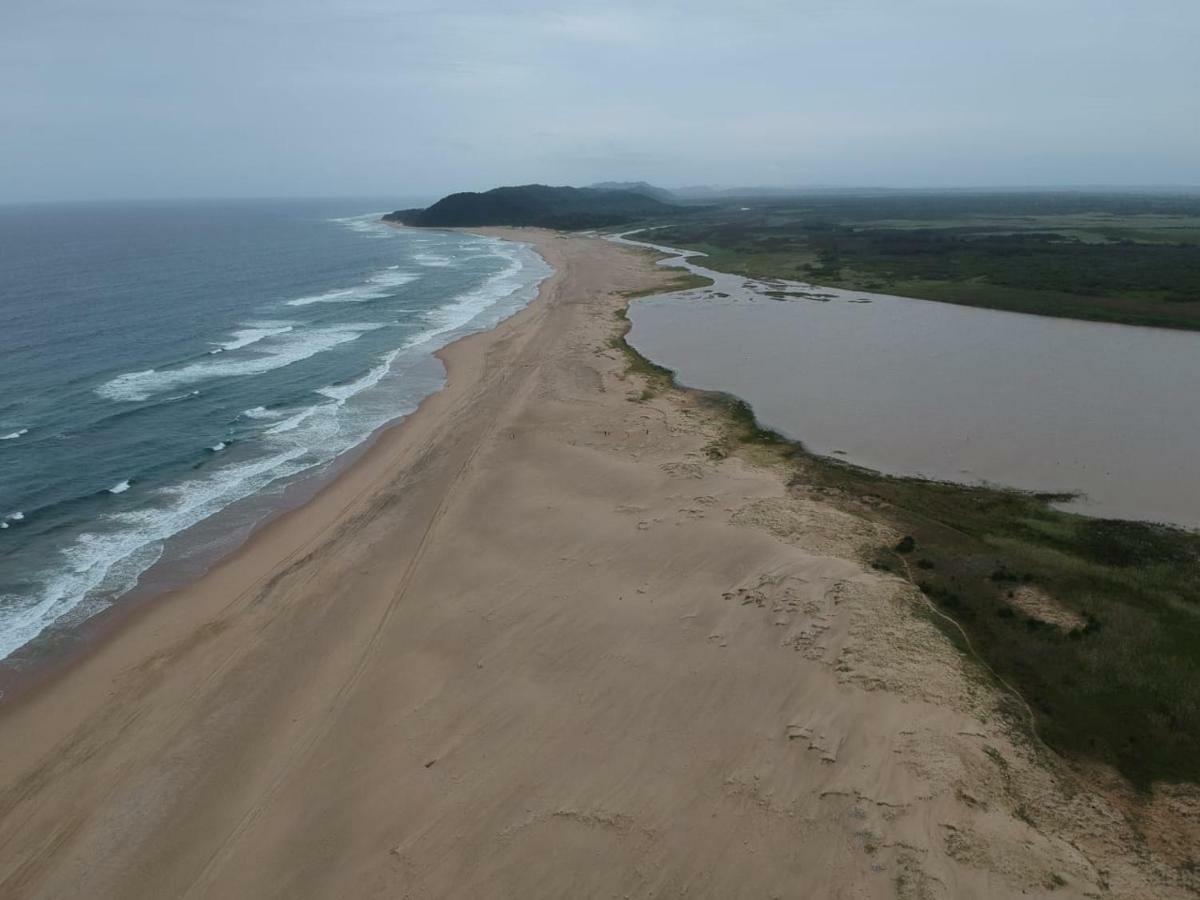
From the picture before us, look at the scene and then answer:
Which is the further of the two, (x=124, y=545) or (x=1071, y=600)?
(x=124, y=545)

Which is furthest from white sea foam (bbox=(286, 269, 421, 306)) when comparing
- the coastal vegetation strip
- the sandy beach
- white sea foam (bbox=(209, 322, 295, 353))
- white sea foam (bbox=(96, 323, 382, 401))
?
the coastal vegetation strip

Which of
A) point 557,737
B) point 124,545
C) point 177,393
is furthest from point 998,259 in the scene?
point 124,545

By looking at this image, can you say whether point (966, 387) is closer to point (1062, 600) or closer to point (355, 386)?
point (1062, 600)

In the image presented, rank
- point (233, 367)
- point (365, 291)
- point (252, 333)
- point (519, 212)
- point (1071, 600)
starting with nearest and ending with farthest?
point (1071, 600) → point (233, 367) → point (252, 333) → point (365, 291) → point (519, 212)

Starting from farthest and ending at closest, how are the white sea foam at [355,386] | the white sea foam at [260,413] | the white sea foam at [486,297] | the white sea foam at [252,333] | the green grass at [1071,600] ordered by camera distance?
1. the white sea foam at [486,297]
2. the white sea foam at [252,333]
3. the white sea foam at [355,386]
4. the white sea foam at [260,413]
5. the green grass at [1071,600]

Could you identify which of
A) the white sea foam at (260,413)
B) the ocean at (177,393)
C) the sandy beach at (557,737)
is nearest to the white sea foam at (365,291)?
the ocean at (177,393)

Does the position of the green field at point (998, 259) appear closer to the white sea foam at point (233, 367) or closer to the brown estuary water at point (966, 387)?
the brown estuary water at point (966, 387)

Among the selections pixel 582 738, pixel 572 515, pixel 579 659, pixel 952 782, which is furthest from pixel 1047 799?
pixel 572 515
